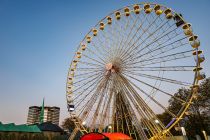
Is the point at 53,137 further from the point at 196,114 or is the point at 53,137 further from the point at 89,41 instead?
the point at 196,114

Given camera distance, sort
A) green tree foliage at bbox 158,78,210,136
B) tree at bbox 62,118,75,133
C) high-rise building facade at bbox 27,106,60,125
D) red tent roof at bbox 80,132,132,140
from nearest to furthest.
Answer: red tent roof at bbox 80,132,132,140
green tree foliage at bbox 158,78,210,136
tree at bbox 62,118,75,133
high-rise building facade at bbox 27,106,60,125

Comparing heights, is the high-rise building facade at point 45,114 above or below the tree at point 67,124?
above

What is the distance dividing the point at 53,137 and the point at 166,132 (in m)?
24.2

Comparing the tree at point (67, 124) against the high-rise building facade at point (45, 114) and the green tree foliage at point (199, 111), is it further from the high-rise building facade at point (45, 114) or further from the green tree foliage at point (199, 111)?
the high-rise building facade at point (45, 114)

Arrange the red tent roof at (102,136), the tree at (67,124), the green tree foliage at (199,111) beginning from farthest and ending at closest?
the tree at (67,124), the green tree foliage at (199,111), the red tent roof at (102,136)

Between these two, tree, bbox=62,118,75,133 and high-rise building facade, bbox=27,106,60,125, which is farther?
high-rise building facade, bbox=27,106,60,125

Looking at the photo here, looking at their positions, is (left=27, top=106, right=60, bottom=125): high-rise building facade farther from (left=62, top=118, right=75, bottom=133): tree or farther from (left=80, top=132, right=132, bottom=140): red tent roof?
(left=80, top=132, right=132, bottom=140): red tent roof

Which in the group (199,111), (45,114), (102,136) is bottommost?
(102,136)

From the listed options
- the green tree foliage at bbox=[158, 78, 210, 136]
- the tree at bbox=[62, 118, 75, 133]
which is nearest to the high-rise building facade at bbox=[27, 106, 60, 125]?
the tree at bbox=[62, 118, 75, 133]

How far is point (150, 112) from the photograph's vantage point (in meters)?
13.9

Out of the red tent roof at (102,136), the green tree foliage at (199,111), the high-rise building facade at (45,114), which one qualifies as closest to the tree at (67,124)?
the green tree foliage at (199,111)

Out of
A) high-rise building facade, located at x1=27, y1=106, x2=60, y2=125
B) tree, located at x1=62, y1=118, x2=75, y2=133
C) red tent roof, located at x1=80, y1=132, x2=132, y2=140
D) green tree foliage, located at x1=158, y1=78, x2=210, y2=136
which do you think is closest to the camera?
red tent roof, located at x1=80, y1=132, x2=132, y2=140

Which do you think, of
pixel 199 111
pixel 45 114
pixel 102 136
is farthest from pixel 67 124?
pixel 45 114

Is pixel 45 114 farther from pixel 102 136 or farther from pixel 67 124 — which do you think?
pixel 102 136
